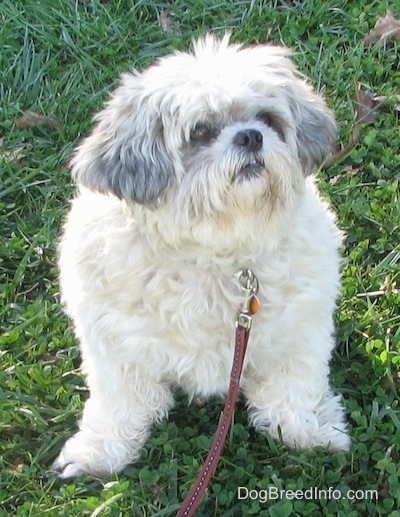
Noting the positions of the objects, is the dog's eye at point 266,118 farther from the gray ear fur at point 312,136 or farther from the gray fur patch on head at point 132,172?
the gray fur patch on head at point 132,172

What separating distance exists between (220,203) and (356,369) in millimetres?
1140

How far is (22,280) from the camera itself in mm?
3650

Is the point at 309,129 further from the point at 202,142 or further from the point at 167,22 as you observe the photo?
the point at 167,22

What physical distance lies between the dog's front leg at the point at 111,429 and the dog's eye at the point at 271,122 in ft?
3.14

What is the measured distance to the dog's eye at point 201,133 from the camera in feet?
7.84

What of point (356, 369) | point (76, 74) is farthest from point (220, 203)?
point (76, 74)

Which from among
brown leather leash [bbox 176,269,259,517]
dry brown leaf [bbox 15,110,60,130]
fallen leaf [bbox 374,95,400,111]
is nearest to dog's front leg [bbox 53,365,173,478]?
brown leather leash [bbox 176,269,259,517]

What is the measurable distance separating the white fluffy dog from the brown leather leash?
0.06 meters

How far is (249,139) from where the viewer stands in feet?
7.47

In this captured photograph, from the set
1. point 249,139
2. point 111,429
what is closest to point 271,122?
point 249,139

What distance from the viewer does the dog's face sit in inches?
91.1

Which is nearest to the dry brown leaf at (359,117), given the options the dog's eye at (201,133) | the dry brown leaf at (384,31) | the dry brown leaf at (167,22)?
the dry brown leaf at (384,31)

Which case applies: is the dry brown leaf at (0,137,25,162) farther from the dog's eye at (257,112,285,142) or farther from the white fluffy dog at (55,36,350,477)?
the dog's eye at (257,112,285,142)

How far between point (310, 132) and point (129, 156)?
532 millimetres
